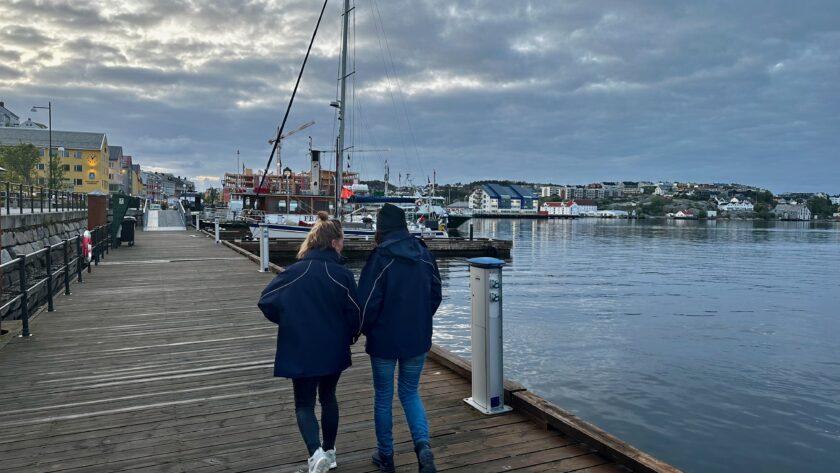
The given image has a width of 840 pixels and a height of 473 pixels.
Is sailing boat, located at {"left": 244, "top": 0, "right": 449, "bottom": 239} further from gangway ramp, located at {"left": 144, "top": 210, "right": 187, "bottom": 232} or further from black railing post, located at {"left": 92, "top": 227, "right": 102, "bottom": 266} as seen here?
black railing post, located at {"left": 92, "top": 227, "right": 102, "bottom": 266}

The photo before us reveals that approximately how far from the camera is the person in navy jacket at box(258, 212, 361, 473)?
3.07 m

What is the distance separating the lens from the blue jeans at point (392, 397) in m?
3.33

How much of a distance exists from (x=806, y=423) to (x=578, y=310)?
9.08m

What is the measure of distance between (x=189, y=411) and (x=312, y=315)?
2.14 m

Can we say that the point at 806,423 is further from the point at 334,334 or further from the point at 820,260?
the point at 820,260

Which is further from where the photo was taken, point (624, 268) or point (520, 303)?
point (624, 268)

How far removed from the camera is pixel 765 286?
77.9 ft

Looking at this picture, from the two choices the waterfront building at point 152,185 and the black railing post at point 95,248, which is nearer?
the black railing post at point 95,248

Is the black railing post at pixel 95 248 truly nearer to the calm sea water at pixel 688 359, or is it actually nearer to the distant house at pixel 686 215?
the calm sea water at pixel 688 359

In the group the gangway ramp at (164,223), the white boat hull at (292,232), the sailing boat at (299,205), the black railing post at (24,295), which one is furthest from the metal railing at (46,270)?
the gangway ramp at (164,223)

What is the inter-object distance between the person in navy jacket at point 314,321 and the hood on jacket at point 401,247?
0.29m

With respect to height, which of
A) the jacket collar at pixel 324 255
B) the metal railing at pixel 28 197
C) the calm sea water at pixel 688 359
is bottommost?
the calm sea water at pixel 688 359

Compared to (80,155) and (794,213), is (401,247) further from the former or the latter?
(794,213)

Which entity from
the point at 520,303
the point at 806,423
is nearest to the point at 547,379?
the point at 806,423
